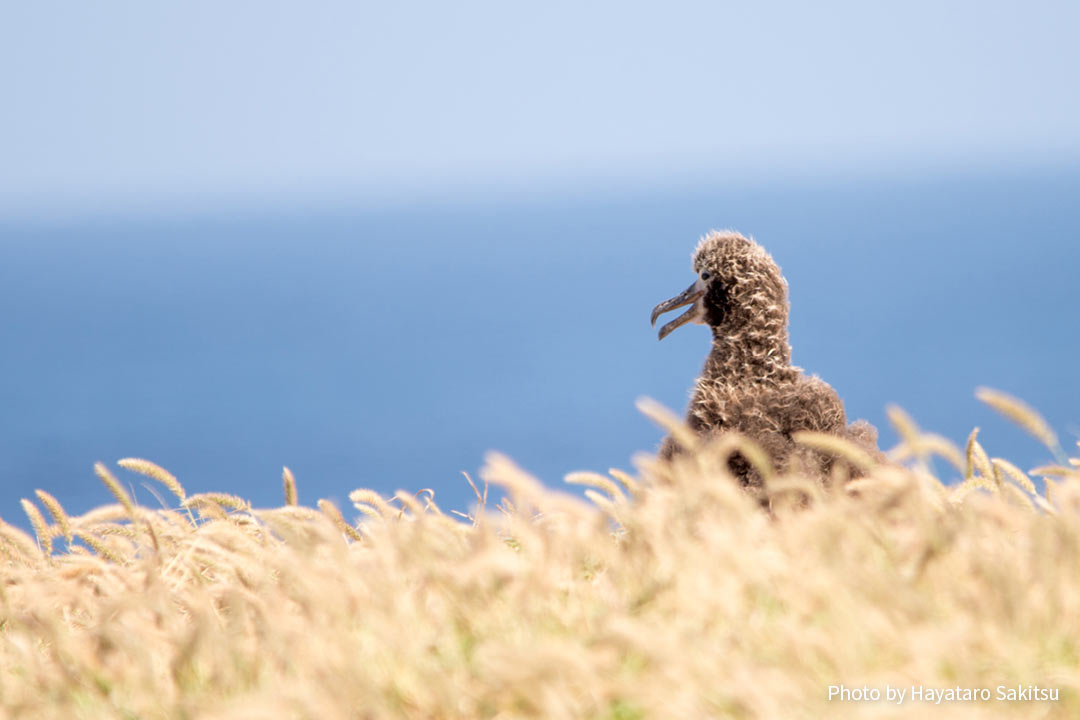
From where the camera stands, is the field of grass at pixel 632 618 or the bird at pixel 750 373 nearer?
the field of grass at pixel 632 618

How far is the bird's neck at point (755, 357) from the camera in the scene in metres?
5.00

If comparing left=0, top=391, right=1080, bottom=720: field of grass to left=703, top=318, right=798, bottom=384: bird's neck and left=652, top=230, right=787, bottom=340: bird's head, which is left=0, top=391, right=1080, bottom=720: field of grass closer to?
left=703, top=318, right=798, bottom=384: bird's neck

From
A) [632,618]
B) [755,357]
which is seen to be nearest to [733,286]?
[755,357]

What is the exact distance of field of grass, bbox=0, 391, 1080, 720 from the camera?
2.27 metres

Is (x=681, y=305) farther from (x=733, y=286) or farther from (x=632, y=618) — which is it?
(x=632, y=618)

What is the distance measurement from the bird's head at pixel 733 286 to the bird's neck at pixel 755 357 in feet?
0.13

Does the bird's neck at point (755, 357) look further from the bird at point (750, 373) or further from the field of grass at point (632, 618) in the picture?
the field of grass at point (632, 618)

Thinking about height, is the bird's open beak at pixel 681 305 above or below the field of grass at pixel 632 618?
above

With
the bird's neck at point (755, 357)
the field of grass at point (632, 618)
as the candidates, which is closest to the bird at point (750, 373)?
the bird's neck at point (755, 357)

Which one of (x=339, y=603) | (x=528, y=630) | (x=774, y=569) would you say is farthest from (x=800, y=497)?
(x=339, y=603)

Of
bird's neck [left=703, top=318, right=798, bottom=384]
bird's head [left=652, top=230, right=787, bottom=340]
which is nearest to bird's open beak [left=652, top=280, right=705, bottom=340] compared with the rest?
bird's head [left=652, top=230, right=787, bottom=340]

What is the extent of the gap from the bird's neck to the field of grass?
4.51 feet

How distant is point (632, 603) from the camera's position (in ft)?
9.24

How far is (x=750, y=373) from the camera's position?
498 cm
